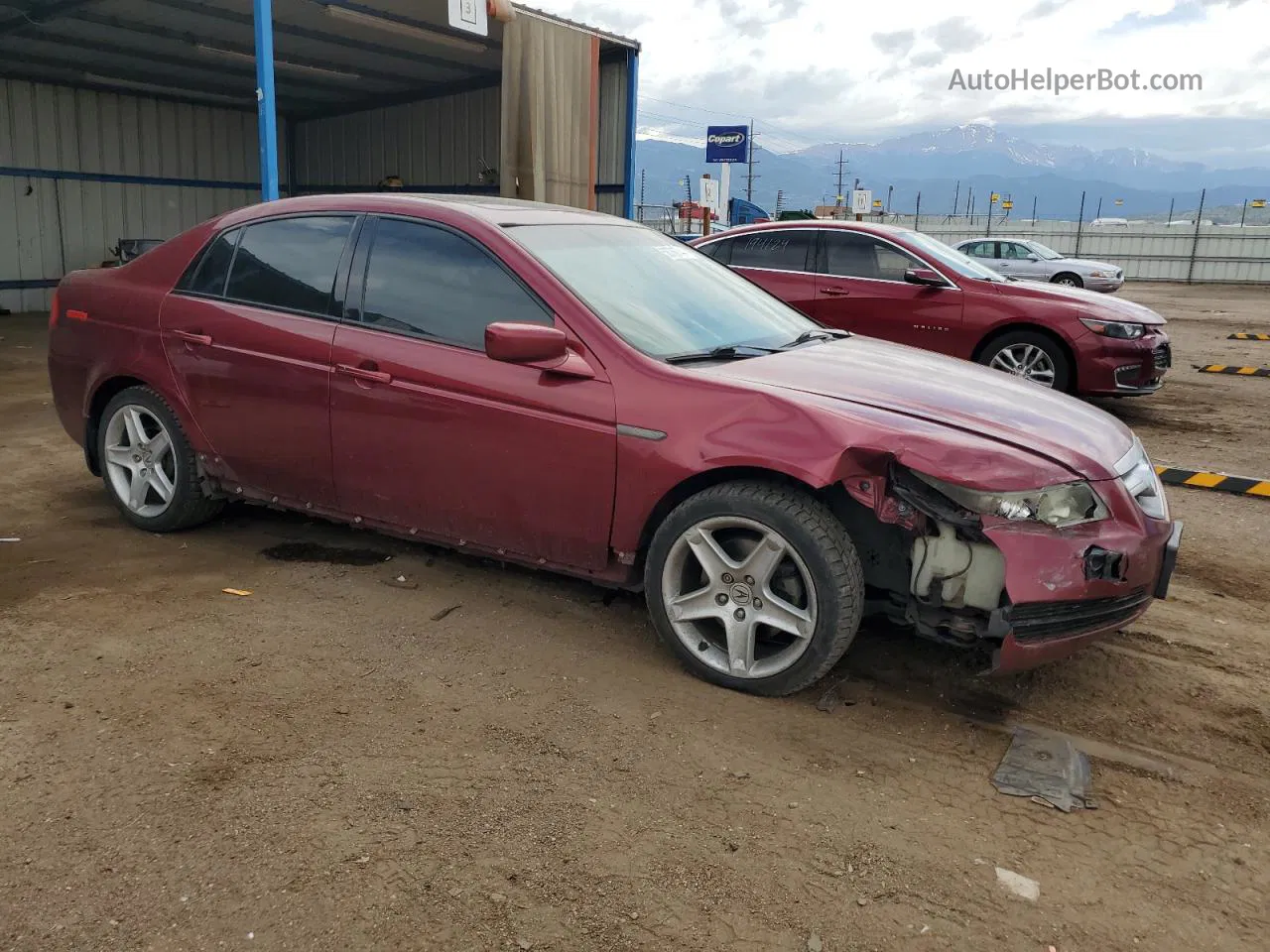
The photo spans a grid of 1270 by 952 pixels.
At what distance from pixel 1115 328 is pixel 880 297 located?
186 centimetres

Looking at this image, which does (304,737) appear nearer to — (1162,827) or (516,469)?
(516,469)

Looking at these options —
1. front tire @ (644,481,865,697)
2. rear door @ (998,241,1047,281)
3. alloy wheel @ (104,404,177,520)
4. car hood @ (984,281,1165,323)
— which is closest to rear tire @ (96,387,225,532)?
alloy wheel @ (104,404,177,520)

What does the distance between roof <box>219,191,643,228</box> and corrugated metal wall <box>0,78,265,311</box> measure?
1607 centimetres

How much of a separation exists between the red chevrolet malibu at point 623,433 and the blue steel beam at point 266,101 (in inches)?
185

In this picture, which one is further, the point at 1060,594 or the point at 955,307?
the point at 955,307

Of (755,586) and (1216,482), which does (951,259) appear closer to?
(1216,482)

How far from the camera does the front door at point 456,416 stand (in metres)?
3.47

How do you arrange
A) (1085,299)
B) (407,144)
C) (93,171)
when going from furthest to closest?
1. (407,144)
2. (93,171)
3. (1085,299)

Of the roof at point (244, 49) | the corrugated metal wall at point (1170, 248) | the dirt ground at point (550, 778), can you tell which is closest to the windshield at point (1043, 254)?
the corrugated metal wall at point (1170, 248)

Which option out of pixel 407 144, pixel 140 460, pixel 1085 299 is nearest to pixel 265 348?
pixel 140 460

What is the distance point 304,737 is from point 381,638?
2.43ft

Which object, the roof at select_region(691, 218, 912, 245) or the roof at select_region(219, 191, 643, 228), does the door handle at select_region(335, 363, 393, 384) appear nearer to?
the roof at select_region(219, 191, 643, 228)

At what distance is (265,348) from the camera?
416cm

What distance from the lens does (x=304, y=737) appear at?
9.63ft
